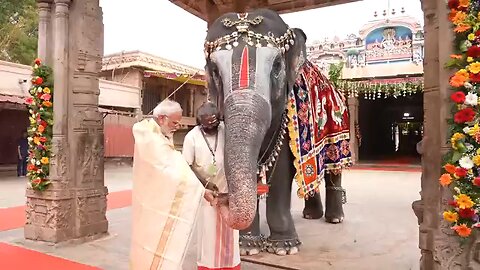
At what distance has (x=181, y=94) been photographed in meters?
18.1

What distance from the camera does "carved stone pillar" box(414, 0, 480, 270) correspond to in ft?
7.98

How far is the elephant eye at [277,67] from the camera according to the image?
317cm

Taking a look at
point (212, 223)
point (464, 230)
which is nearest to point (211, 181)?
point (212, 223)

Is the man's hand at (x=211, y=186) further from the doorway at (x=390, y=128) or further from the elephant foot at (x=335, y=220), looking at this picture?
the doorway at (x=390, y=128)

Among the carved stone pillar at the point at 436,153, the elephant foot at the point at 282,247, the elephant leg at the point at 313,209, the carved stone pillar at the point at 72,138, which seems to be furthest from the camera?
the elephant leg at the point at 313,209

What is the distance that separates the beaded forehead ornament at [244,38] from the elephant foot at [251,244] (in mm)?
1611

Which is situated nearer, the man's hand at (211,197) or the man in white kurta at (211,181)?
the man's hand at (211,197)

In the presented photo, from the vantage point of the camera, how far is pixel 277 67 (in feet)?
10.6

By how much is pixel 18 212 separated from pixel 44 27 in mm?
3118

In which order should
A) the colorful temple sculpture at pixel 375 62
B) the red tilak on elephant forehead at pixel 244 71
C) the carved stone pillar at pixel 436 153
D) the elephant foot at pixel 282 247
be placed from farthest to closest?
the colorful temple sculpture at pixel 375 62 < the elephant foot at pixel 282 247 < the red tilak on elephant forehead at pixel 244 71 < the carved stone pillar at pixel 436 153

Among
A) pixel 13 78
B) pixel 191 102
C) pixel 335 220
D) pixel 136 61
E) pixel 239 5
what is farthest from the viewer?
pixel 191 102

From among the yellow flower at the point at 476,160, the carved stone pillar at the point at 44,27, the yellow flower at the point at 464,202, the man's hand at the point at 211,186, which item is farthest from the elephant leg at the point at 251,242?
the carved stone pillar at the point at 44,27

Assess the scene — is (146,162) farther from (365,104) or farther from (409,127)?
(409,127)

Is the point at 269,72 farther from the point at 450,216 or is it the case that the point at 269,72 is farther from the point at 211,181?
the point at 450,216
